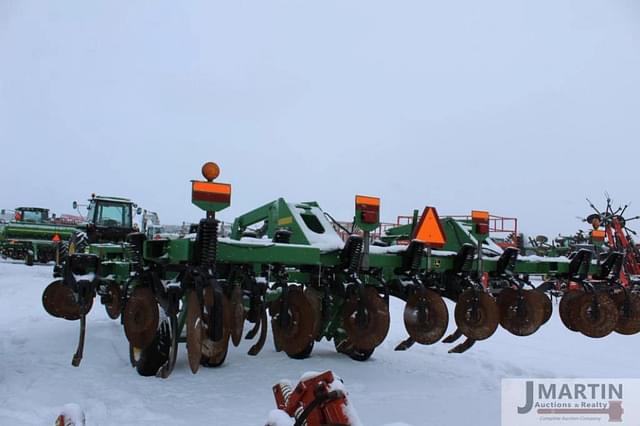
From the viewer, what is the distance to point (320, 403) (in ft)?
5.72

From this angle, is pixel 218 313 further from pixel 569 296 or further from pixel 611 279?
pixel 611 279

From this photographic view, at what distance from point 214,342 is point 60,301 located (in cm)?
156

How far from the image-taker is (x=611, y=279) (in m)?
4.99

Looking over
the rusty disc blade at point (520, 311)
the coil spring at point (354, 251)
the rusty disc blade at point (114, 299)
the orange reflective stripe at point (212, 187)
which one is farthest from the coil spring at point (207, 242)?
the rusty disc blade at point (520, 311)

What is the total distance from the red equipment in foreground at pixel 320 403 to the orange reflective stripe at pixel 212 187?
163 cm

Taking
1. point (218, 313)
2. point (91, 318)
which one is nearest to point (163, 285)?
point (218, 313)

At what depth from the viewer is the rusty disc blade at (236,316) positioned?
3.52 m

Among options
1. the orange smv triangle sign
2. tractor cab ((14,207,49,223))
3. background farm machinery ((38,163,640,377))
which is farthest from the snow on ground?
tractor cab ((14,207,49,223))

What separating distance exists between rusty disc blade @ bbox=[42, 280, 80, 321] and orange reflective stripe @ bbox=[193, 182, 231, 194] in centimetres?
231

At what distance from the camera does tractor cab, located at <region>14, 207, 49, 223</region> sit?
22938 mm

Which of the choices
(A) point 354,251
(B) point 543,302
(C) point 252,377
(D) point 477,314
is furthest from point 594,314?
(C) point 252,377

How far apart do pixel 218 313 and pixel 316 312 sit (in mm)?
1005

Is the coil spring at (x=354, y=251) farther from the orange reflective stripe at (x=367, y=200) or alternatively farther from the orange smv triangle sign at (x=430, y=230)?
the orange smv triangle sign at (x=430, y=230)

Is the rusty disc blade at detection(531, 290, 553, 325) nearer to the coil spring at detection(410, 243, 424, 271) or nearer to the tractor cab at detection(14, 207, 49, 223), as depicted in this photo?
the coil spring at detection(410, 243, 424, 271)
